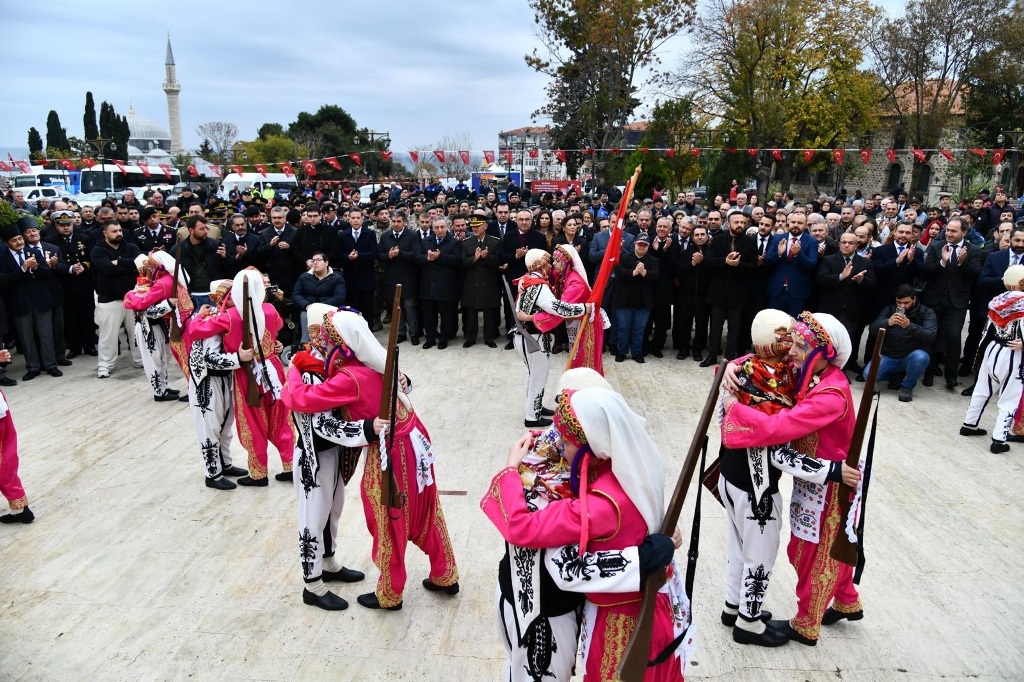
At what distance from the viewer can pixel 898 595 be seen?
14.2 ft

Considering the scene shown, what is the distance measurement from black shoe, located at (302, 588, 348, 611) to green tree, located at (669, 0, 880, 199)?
26.1 metres

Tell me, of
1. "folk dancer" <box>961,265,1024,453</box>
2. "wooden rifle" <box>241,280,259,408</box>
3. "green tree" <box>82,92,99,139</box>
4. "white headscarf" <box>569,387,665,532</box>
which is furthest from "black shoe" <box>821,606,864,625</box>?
"green tree" <box>82,92,99,139</box>

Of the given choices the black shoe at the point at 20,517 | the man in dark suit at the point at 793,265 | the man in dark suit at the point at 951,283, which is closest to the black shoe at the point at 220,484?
the black shoe at the point at 20,517

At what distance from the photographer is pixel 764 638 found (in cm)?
383

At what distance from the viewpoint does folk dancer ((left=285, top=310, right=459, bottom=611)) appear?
12.4 feet

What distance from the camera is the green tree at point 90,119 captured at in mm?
64875

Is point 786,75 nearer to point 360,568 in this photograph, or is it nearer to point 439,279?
point 439,279

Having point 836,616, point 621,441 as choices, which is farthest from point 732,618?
point 621,441

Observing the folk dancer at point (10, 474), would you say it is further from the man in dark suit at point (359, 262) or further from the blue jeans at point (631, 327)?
the blue jeans at point (631, 327)

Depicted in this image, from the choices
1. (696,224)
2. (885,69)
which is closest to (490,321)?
(696,224)

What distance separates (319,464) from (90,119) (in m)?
75.5

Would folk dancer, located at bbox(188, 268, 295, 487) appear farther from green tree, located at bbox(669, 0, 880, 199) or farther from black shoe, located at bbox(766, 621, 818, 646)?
green tree, located at bbox(669, 0, 880, 199)

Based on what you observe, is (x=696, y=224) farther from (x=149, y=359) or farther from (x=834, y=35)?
(x=834, y=35)

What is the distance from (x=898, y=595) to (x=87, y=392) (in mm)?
8694
